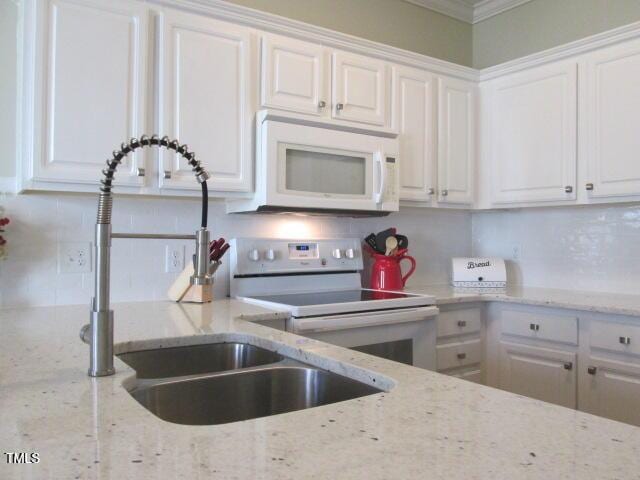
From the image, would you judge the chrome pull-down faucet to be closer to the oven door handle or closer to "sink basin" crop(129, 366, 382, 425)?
"sink basin" crop(129, 366, 382, 425)

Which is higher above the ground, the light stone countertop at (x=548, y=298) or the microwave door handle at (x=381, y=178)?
the microwave door handle at (x=381, y=178)

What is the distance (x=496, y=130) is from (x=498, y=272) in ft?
2.70

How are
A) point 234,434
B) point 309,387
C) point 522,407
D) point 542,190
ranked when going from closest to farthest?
point 234,434, point 522,407, point 309,387, point 542,190

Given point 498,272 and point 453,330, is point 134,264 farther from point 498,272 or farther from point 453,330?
point 498,272

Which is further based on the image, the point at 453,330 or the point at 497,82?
the point at 497,82

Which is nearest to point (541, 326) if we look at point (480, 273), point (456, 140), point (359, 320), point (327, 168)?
point (480, 273)

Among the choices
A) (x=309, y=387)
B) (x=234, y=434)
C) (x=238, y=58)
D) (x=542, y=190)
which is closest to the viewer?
(x=234, y=434)

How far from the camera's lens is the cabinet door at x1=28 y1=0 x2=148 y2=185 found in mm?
1820

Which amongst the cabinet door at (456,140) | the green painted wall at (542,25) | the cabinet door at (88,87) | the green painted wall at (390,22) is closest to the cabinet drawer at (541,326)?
the cabinet door at (456,140)

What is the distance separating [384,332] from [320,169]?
2.57 feet

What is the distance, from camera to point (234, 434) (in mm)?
705

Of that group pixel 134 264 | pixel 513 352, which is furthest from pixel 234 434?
pixel 513 352

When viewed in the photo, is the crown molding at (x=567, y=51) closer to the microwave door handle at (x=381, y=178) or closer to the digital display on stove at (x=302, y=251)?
the microwave door handle at (x=381, y=178)

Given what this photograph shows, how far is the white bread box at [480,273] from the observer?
2840mm
